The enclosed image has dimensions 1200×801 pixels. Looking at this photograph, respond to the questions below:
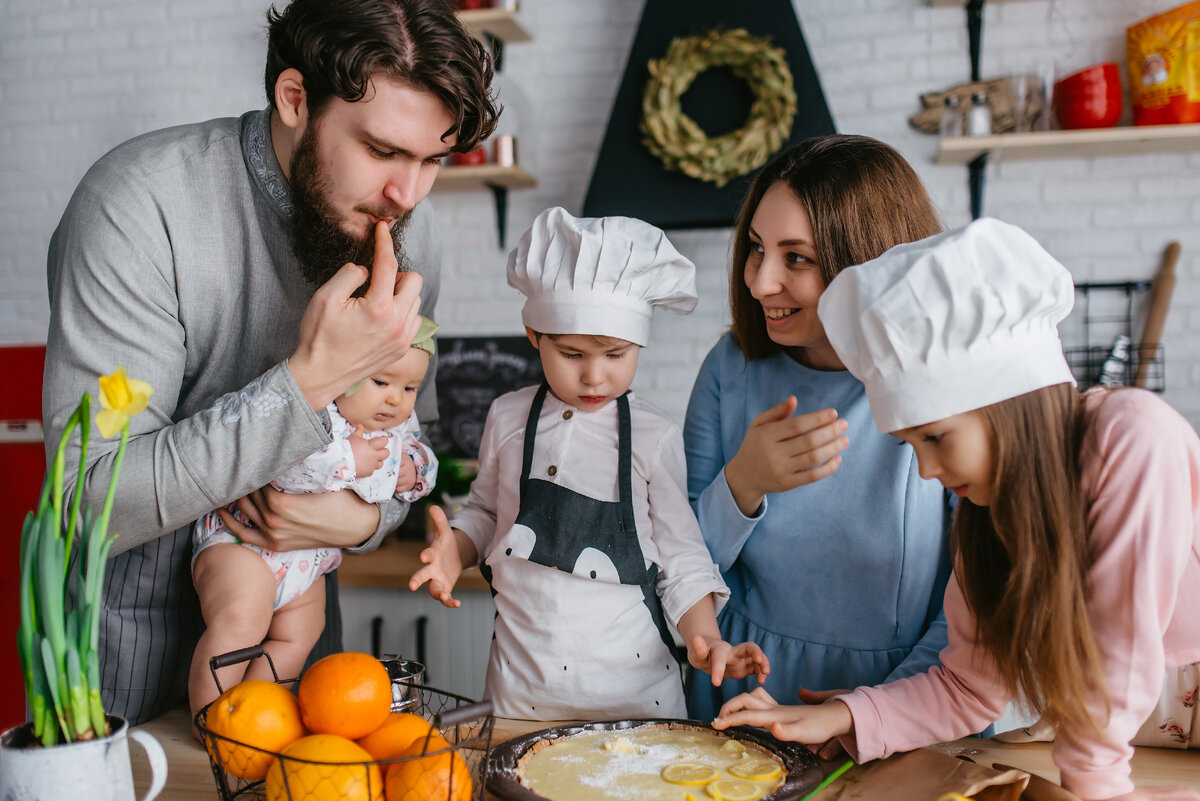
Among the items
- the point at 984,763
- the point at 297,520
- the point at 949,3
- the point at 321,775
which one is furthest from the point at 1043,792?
the point at 949,3

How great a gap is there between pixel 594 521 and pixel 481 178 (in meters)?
2.09

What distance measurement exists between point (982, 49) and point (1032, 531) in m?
2.67

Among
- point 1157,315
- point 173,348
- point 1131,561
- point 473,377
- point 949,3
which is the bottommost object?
point 473,377

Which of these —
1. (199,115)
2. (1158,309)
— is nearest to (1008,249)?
(1158,309)

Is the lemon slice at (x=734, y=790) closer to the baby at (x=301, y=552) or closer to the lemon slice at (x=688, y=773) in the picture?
the lemon slice at (x=688, y=773)

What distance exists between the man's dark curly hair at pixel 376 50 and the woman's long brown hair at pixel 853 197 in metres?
0.51

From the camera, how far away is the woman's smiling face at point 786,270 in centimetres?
128

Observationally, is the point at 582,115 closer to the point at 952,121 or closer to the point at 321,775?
the point at 952,121

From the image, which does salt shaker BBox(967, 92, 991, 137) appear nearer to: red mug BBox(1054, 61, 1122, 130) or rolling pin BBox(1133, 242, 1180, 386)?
red mug BBox(1054, 61, 1122, 130)

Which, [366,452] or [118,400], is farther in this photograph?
[366,452]

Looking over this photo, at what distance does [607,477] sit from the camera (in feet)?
4.75

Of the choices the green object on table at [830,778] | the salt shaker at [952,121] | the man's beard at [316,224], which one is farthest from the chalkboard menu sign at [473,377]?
the green object on table at [830,778]

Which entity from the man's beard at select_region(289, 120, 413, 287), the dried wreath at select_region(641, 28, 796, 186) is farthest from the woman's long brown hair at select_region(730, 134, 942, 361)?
the dried wreath at select_region(641, 28, 796, 186)

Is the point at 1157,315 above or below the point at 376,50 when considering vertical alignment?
below
